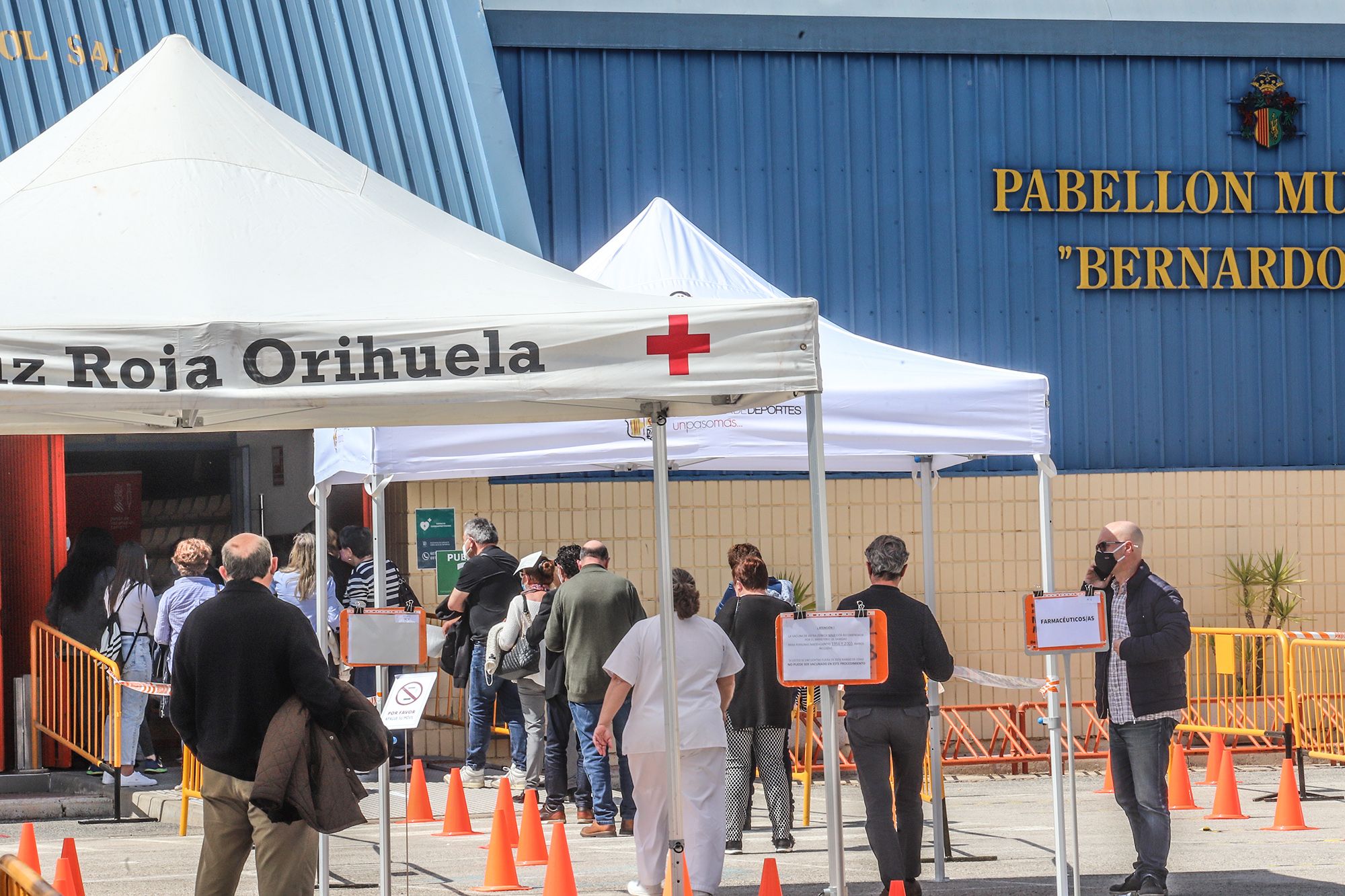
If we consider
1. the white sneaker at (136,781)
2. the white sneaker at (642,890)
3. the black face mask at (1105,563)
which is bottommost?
the white sneaker at (136,781)

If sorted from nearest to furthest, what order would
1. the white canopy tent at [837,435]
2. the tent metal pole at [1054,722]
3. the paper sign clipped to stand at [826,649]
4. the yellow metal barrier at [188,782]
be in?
1. the paper sign clipped to stand at [826,649]
2. the tent metal pole at [1054,722]
3. the white canopy tent at [837,435]
4. the yellow metal barrier at [188,782]

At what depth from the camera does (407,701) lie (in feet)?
28.0

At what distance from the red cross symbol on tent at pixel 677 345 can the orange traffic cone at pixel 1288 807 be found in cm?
675

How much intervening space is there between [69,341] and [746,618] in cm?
540

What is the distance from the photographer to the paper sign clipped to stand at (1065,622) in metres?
8.07

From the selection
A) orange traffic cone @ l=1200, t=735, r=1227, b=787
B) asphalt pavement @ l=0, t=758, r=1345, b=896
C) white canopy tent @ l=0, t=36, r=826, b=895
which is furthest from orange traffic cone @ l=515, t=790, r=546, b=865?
orange traffic cone @ l=1200, t=735, r=1227, b=787

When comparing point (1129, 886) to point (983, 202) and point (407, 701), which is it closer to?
point (407, 701)

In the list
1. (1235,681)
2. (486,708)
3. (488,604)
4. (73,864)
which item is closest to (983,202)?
(1235,681)

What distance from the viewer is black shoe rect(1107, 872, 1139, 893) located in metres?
8.70

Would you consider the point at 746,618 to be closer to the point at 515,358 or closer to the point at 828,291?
the point at 515,358

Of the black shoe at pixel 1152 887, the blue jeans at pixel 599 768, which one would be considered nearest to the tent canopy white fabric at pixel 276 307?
the black shoe at pixel 1152 887

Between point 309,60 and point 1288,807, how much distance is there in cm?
987

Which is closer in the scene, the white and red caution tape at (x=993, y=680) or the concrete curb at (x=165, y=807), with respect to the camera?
the white and red caution tape at (x=993, y=680)

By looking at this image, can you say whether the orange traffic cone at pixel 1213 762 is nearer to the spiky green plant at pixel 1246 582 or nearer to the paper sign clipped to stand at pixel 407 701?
the spiky green plant at pixel 1246 582
